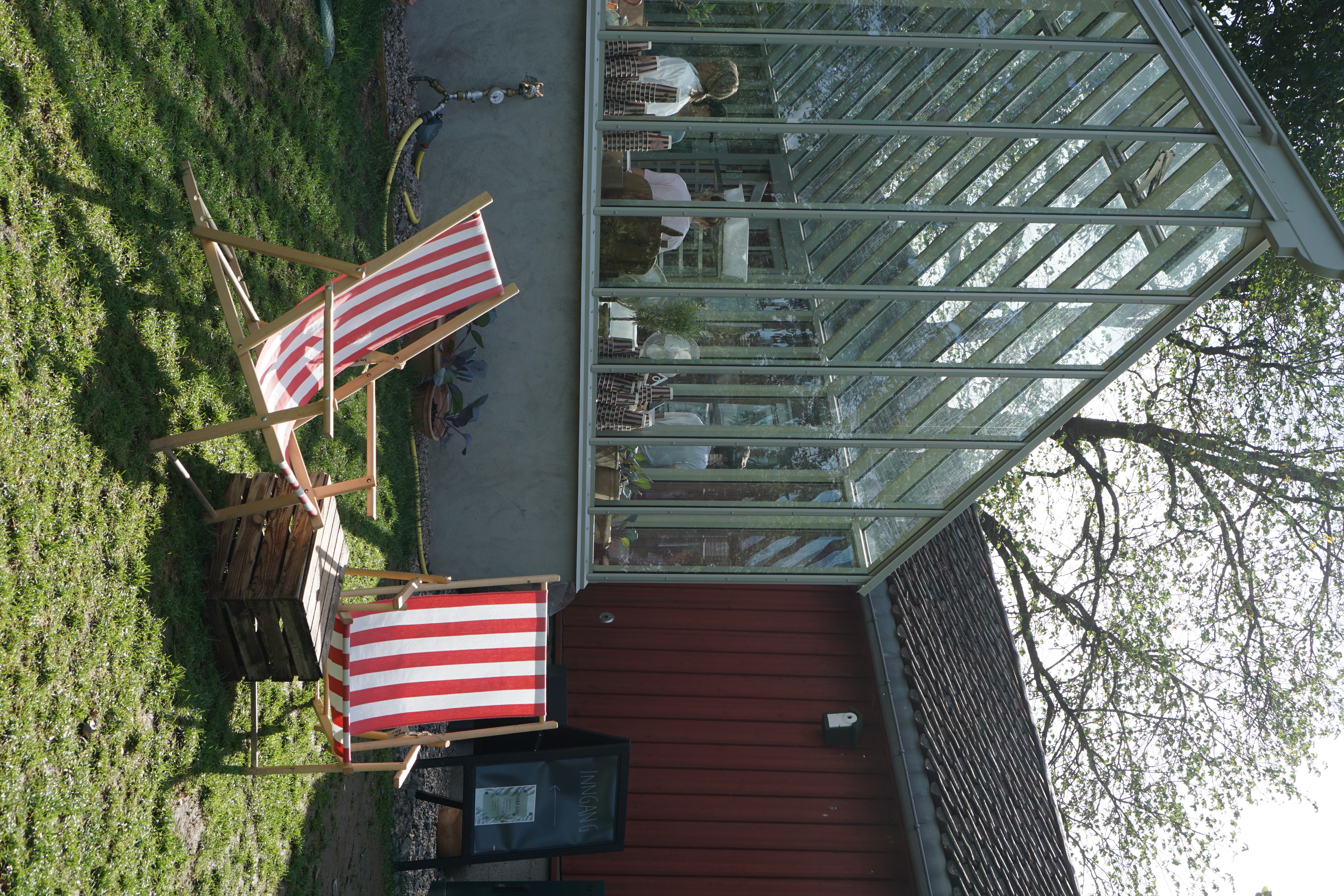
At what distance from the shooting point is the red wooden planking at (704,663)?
358 inches

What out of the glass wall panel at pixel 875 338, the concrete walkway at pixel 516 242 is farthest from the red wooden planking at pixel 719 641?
the glass wall panel at pixel 875 338

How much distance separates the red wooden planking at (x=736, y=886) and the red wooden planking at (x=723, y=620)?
2.25 m

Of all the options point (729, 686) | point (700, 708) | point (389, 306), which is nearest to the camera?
point (389, 306)

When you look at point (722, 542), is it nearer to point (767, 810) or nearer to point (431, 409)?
point (431, 409)

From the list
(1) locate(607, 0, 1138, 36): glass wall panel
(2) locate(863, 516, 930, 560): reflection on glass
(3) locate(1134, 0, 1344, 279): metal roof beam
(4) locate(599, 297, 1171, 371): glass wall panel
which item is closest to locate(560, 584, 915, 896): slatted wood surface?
(2) locate(863, 516, 930, 560): reflection on glass

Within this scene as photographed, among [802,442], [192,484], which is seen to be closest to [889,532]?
[802,442]

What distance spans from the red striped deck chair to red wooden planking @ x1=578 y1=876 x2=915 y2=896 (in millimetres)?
5276

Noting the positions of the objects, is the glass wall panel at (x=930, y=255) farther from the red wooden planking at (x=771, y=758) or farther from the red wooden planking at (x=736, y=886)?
the red wooden planking at (x=736, y=886)

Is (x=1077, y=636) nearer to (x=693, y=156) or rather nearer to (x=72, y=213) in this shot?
(x=693, y=156)

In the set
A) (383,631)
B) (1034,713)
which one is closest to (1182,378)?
(1034,713)

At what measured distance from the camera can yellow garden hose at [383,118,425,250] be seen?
638 cm

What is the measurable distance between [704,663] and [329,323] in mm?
6367

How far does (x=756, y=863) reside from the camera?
8.30 meters

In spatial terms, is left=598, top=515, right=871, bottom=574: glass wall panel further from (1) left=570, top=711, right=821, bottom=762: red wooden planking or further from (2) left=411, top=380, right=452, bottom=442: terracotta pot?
(1) left=570, top=711, right=821, bottom=762: red wooden planking
